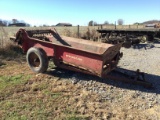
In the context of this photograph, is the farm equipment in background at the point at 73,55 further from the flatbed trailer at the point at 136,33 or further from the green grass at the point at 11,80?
the flatbed trailer at the point at 136,33

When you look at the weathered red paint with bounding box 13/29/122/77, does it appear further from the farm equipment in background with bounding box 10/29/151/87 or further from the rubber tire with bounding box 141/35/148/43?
the rubber tire with bounding box 141/35/148/43

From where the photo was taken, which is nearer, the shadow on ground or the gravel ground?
the gravel ground

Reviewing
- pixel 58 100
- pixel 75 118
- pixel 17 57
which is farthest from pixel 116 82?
pixel 17 57

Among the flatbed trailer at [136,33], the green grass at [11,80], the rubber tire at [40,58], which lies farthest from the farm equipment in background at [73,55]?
the flatbed trailer at [136,33]

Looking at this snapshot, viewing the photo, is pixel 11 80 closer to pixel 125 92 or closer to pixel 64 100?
pixel 64 100

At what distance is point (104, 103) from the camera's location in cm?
543

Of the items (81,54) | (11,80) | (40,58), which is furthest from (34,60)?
(81,54)

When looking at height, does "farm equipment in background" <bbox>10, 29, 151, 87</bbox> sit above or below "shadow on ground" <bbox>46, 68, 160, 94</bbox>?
above

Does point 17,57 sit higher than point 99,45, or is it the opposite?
point 99,45

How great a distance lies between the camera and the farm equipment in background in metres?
6.14

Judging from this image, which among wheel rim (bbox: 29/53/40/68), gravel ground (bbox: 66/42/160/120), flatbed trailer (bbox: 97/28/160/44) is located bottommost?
gravel ground (bbox: 66/42/160/120)

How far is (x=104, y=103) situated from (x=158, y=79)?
2734mm

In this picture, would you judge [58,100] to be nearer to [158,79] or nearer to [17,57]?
[158,79]

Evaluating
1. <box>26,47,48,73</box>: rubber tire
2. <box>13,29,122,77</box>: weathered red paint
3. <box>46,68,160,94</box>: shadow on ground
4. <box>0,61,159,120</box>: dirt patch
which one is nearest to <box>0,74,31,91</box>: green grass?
<box>0,61,159,120</box>: dirt patch
